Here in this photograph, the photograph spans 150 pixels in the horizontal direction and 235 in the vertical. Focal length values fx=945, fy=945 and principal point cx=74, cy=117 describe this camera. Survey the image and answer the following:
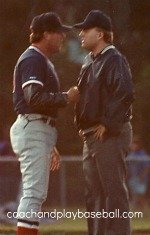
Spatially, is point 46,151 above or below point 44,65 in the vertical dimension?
below

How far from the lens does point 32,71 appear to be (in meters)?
5.63

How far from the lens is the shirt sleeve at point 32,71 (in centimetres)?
562

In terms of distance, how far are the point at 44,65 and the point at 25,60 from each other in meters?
0.12

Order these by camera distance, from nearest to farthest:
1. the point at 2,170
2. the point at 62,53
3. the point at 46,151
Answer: the point at 46,151, the point at 62,53, the point at 2,170

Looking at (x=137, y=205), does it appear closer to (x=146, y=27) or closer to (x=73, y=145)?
(x=73, y=145)

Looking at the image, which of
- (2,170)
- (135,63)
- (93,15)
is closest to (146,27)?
(135,63)

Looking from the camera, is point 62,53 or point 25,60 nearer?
point 25,60

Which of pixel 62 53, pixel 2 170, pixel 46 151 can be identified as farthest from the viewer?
pixel 2 170

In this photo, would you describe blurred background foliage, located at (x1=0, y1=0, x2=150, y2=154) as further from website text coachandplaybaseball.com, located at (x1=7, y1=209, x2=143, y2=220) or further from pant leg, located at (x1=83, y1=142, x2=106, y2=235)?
pant leg, located at (x1=83, y1=142, x2=106, y2=235)

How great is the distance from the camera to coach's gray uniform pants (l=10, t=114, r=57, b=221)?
18.5 ft

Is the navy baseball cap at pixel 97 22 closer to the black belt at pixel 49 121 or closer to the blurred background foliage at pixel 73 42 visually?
the blurred background foliage at pixel 73 42

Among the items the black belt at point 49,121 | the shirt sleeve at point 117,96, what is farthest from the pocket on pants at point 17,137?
the shirt sleeve at point 117,96

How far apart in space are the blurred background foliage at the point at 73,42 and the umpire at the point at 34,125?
29.4 inches

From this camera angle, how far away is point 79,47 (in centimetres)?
675
